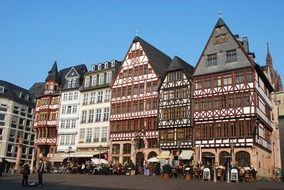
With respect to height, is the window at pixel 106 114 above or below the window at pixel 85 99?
below

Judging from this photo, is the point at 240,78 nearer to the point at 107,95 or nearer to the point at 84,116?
the point at 107,95

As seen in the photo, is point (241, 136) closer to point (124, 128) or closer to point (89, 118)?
point (124, 128)

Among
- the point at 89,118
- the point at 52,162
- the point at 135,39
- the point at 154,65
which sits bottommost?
the point at 52,162

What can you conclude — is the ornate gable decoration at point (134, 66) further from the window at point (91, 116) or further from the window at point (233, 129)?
the window at point (233, 129)

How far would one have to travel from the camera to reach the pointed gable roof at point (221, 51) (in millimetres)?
39438

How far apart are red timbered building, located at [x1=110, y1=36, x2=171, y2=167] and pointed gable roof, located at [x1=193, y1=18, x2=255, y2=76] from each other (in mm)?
6905

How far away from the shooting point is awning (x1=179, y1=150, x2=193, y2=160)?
132 ft

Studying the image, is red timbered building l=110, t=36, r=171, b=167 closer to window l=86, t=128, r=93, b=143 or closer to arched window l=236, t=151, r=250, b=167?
window l=86, t=128, r=93, b=143

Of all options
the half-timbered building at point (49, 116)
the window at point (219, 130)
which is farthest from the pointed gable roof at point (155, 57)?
the half-timbered building at point (49, 116)

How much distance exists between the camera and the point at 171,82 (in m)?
44.8

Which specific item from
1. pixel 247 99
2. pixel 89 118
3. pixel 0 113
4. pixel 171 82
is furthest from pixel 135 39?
pixel 0 113

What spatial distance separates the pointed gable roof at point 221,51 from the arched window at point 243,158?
30.8 ft

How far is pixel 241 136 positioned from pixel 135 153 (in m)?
14.7

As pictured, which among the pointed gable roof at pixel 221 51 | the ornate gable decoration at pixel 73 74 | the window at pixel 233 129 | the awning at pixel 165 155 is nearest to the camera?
the window at pixel 233 129
